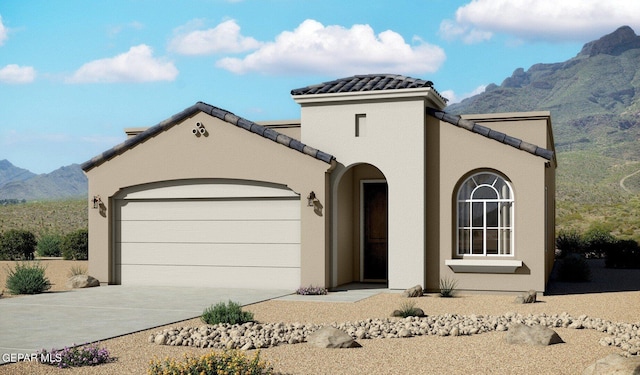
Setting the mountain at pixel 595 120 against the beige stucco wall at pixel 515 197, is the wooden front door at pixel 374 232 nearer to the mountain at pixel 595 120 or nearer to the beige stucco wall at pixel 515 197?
the beige stucco wall at pixel 515 197

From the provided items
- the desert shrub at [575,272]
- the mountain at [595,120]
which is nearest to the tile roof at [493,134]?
the desert shrub at [575,272]

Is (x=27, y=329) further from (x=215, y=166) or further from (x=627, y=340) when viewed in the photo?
(x=627, y=340)

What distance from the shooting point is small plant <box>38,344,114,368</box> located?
9289 mm

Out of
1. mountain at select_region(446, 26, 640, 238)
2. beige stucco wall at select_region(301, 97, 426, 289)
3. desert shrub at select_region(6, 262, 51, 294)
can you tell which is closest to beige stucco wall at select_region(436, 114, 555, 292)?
beige stucco wall at select_region(301, 97, 426, 289)

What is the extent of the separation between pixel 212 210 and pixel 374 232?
159 inches

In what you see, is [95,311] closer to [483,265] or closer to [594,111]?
[483,265]

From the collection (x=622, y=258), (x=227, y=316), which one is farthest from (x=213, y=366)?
(x=622, y=258)

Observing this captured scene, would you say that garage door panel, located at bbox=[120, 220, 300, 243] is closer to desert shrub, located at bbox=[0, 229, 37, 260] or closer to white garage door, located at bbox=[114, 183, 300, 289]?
white garage door, located at bbox=[114, 183, 300, 289]

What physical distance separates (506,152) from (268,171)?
5.40 m

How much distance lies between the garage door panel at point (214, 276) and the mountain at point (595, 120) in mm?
29017

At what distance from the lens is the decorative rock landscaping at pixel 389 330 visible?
10.5m

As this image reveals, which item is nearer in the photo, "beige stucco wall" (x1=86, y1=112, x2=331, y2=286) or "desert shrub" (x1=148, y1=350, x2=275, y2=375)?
"desert shrub" (x1=148, y1=350, x2=275, y2=375)

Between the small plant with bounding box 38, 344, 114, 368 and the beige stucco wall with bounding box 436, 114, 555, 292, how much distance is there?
9.79 meters

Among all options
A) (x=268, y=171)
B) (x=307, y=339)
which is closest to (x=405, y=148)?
(x=268, y=171)
